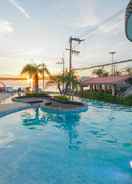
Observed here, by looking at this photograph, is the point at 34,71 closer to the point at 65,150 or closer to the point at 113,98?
the point at 113,98

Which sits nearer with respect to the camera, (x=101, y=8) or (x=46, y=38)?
(x=101, y=8)

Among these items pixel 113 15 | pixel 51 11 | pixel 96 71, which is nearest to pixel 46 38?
pixel 51 11

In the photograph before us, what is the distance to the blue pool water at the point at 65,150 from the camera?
6.45 meters

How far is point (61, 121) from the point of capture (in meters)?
15.2

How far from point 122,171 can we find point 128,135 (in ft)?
15.6

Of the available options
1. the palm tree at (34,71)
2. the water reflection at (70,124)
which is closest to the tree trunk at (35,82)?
the palm tree at (34,71)

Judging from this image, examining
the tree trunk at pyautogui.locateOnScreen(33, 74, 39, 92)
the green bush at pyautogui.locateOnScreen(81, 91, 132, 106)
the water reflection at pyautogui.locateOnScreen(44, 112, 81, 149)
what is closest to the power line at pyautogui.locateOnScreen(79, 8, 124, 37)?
the green bush at pyautogui.locateOnScreen(81, 91, 132, 106)

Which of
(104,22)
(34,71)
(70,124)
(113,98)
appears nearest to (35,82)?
(34,71)

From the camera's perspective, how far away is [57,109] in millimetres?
18453

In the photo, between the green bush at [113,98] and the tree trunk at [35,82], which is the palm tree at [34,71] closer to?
the tree trunk at [35,82]

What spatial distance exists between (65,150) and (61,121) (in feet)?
20.0

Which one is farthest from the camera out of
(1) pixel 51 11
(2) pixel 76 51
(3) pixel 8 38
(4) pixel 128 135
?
(2) pixel 76 51

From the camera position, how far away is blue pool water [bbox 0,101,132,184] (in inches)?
254

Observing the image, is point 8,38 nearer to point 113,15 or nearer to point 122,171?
point 113,15
